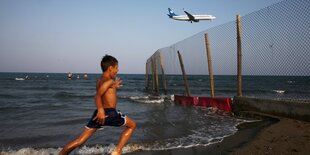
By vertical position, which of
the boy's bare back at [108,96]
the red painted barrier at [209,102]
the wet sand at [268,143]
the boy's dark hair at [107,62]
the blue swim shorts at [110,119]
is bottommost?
the wet sand at [268,143]

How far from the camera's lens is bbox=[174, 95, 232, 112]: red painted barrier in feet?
26.5

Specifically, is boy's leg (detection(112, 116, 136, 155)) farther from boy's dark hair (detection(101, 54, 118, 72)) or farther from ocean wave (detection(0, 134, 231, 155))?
ocean wave (detection(0, 134, 231, 155))

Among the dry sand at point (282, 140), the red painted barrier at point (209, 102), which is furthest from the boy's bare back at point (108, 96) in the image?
the red painted barrier at point (209, 102)

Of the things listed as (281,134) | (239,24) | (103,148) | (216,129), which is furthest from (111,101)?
(239,24)

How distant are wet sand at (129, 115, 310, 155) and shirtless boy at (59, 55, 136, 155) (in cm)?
151

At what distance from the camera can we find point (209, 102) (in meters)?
9.18

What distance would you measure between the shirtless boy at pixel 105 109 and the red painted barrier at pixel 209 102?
207 inches

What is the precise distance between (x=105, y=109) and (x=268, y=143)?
2.78m

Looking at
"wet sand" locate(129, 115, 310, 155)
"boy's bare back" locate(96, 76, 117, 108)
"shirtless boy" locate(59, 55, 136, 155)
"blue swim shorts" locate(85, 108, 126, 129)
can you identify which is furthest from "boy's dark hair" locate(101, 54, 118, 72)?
"wet sand" locate(129, 115, 310, 155)

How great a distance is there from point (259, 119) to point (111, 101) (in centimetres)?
469

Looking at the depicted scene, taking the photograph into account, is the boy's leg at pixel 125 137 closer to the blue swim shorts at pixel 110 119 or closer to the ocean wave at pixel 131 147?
the blue swim shorts at pixel 110 119

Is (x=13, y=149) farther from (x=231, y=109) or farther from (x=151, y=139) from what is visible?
(x=231, y=109)

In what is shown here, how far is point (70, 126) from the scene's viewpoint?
7.46 metres

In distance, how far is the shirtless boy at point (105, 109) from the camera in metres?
3.24
